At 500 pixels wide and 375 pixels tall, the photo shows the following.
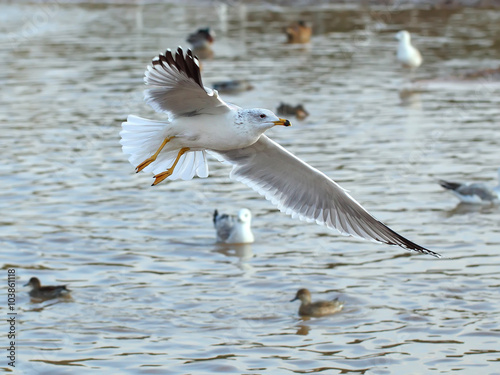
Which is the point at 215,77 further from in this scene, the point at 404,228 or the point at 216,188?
the point at 404,228

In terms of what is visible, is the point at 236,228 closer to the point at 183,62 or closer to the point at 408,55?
the point at 183,62

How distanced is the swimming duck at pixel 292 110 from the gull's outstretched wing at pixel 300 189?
903 cm

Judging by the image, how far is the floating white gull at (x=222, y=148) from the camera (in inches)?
270

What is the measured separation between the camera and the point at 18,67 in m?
23.2

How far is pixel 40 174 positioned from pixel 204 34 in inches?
459

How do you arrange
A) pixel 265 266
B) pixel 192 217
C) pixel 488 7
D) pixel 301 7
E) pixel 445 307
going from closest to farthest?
pixel 445 307
pixel 265 266
pixel 192 217
pixel 488 7
pixel 301 7

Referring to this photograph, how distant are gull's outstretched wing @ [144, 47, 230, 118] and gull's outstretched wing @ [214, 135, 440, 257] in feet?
2.46

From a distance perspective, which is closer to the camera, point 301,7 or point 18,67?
point 18,67

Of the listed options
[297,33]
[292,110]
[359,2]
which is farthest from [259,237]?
[359,2]

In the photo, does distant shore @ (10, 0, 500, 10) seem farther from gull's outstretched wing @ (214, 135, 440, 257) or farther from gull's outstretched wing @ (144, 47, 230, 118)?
gull's outstretched wing @ (144, 47, 230, 118)

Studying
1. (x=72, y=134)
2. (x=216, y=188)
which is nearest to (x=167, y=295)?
(x=216, y=188)

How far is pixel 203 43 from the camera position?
25.1 m

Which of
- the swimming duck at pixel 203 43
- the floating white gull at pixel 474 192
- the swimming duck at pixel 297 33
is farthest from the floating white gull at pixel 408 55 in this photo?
the floating white gull at pixel 474 192

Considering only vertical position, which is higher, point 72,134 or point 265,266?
point 72,134
